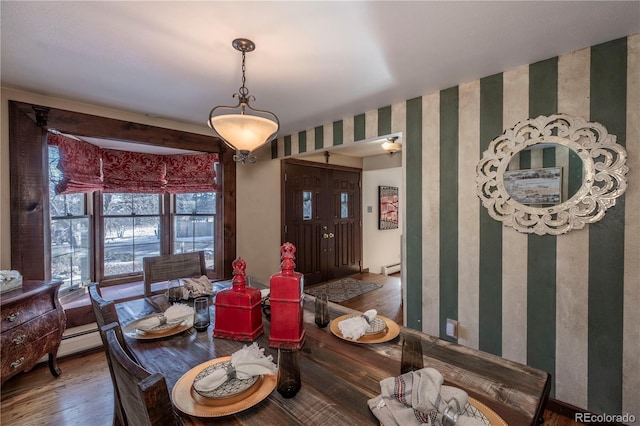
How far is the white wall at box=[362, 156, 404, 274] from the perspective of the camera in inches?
218

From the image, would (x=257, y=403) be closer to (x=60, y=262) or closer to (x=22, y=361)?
(x=22, y=361)

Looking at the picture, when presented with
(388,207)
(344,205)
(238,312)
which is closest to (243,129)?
(238,312)

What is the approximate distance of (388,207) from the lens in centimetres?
586

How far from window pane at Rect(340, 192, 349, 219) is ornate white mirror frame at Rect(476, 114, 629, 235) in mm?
3153

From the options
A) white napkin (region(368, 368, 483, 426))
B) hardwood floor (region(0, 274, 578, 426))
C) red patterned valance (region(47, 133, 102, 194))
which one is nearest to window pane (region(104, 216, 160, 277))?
red patterned valance (region(47, 133, 102, 194))

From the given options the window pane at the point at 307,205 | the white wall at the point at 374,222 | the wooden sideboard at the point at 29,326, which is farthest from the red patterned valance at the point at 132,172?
the white wall at the point at 374,222

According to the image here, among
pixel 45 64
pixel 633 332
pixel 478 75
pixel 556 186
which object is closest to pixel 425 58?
pixel 478 75

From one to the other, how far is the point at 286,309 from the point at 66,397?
6.82ft

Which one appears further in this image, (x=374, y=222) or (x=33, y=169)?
(x=374, y=222)

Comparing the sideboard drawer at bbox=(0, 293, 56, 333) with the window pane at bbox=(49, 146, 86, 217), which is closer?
the sideboard drawer at bbox=(0, 293, 56, 333)

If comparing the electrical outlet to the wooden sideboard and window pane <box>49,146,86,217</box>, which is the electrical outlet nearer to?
the wooden sideboard

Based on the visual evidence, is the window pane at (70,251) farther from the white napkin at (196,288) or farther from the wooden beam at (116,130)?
the white napkin at (196,288)

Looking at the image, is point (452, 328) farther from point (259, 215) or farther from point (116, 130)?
point (116, 130)

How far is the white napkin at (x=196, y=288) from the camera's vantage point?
1888mm
